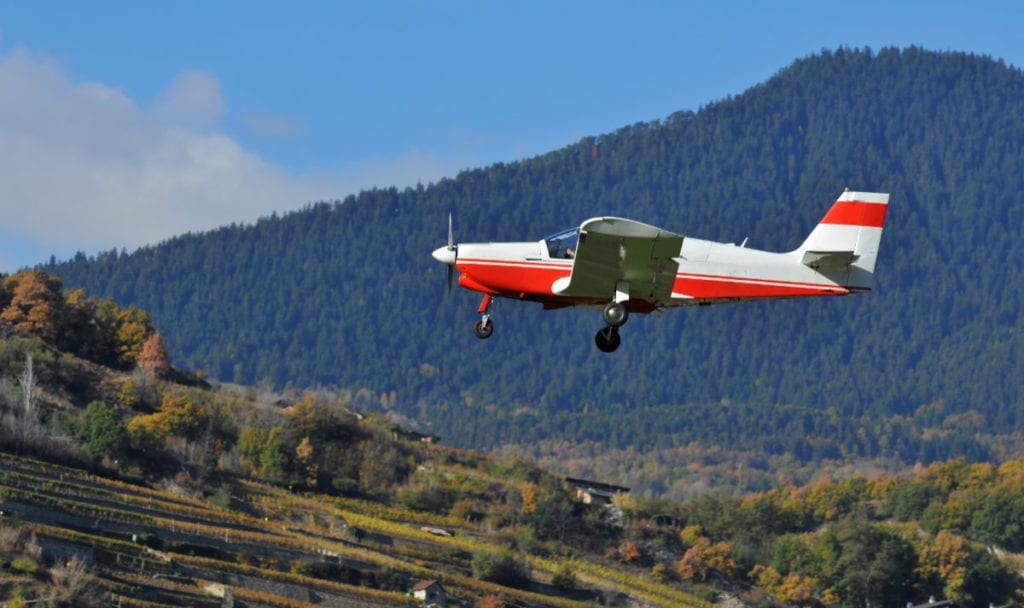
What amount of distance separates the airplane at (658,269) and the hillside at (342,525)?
33.0 metres

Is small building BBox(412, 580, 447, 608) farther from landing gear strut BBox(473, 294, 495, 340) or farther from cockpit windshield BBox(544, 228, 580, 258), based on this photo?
cockpit windshield BBox(544, 228, 580, 258)

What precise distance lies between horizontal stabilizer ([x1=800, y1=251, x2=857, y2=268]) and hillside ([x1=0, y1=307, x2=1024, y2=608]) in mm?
36409

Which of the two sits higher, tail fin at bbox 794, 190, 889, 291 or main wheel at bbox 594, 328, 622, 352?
tail fin at bbox 794, 190, 889, 291

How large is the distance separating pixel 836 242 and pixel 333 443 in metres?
84.5

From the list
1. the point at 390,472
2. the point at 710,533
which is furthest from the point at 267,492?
the point at 710,533

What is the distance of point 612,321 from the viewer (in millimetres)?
33781

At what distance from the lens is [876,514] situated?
155250 millimetres

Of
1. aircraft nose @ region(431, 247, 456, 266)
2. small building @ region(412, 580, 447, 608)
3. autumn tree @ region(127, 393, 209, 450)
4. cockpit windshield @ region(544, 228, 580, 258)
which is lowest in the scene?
small building @ region(412, 580, 447, 608)

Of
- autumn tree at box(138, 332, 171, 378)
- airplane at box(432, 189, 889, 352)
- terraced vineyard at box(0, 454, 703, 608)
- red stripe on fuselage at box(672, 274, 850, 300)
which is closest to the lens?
airplane at box(432, 189, 889, 352)

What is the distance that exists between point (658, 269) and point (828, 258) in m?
3.77

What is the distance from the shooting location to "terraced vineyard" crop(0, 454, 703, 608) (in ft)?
233

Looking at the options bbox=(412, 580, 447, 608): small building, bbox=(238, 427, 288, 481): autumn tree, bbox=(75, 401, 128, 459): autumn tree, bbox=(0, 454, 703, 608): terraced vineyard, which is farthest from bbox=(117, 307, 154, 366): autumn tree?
bbox=(412, 580, 447, 608): small building

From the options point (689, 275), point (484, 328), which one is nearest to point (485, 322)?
point (484, 328)

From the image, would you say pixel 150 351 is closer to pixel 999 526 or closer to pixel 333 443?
pixel 333 443
